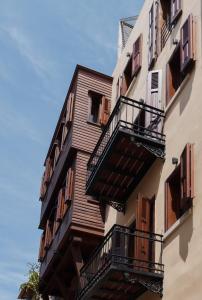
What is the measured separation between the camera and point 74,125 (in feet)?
72.8

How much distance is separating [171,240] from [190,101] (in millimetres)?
3398

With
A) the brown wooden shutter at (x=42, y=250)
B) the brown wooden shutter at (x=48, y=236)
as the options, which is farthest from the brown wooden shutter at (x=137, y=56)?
the brown wooden shutter at (x=42, y=250)

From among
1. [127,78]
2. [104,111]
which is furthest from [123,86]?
[104,111]

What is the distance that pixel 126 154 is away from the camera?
1677 cm

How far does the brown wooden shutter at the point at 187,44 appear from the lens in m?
15.0

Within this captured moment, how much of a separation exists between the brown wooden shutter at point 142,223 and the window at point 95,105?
7790mm

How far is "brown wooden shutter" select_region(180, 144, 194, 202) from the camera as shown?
13133 mm

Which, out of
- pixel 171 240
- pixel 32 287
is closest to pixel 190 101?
pixel 171 240

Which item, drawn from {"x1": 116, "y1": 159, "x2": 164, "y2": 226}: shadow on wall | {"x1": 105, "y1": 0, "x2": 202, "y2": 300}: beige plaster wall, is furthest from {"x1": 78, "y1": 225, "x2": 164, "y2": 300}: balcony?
{"x1": 116, "y1": 159, "x2": 164, "y2": 226}: shadow on wall

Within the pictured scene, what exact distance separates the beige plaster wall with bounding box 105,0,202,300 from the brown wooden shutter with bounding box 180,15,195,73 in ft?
0.50

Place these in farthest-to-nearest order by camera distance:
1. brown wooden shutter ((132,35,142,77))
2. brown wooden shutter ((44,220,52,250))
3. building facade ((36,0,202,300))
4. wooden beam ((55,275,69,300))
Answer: brown wooden shutter ((44,220,52,250))
wooden beam ((55,275,69,300))
brown wooden shutter ((132,35,142,77))
building facade ((36,0,202,300))

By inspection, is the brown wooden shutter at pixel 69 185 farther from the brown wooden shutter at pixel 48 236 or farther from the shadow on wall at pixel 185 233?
the shadow on wall at pixel 185 233

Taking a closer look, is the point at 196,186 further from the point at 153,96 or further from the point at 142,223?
the point at 153,96

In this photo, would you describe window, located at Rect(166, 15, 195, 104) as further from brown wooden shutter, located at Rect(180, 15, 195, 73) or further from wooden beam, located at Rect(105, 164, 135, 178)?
wooden beam, located at Rect(105, 164, 135, 178)
